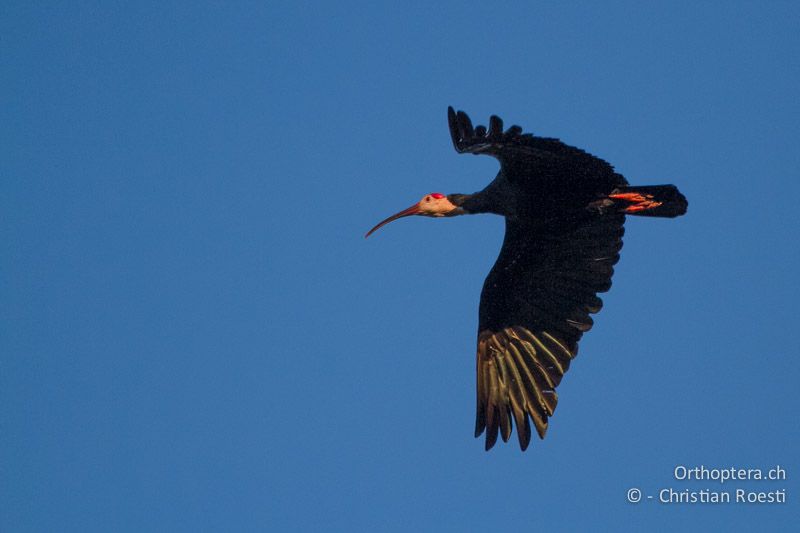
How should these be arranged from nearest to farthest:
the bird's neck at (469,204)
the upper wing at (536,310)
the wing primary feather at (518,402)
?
the wing primary feather at (518,402) < the upper wing at (536,310) < the bird's neck at (469,204)

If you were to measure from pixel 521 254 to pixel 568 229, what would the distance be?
65 centimetres

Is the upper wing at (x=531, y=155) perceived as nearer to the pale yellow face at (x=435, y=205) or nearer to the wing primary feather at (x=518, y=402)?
the pale yellow face at (x=435, y=205)

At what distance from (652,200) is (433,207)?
2.83m

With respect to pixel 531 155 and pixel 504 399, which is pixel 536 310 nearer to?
pixel 504 399

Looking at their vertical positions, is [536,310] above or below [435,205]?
below

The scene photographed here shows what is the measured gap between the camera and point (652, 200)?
1165cm

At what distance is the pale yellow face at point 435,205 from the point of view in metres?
13.2

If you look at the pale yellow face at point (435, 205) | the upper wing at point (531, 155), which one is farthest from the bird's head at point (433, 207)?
the upper wing at point (531, 155)

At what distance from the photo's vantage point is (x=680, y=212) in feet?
38.4

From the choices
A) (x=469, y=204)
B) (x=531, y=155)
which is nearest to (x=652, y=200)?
(x=531, y=155)

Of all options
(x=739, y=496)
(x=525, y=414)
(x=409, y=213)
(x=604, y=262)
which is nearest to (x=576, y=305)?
(x=604, y=262)

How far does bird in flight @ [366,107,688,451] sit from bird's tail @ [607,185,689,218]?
0.01 metres

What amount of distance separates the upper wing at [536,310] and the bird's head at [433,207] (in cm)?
82

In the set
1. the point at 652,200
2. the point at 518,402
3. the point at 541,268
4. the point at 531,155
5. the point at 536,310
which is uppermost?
the point at 531,155
